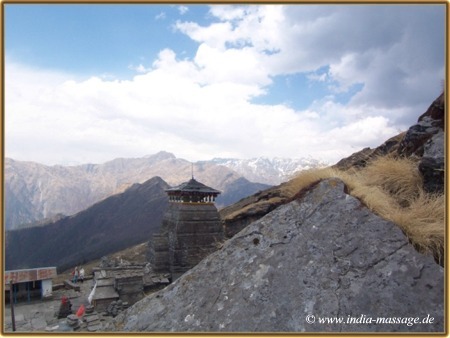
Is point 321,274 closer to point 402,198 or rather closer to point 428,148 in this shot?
point 402,198

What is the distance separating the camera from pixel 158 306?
14.0 ft

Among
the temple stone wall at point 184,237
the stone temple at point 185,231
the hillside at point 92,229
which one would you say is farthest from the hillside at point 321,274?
the hillside at point 92,229

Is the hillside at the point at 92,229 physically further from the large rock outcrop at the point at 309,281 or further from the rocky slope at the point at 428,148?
the large rock outcrop at the point at 309,281

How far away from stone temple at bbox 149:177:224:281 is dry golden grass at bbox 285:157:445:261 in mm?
17854

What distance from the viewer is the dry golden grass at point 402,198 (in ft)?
13.2

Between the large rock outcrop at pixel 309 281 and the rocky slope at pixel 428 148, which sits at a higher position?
the rocky slope at pixel 428 148

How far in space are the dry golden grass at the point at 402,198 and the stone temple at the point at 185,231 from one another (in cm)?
1785

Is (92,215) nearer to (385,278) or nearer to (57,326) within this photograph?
(57,326)

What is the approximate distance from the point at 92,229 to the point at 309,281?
175952 millimetres

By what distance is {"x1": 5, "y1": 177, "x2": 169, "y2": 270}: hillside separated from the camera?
471 ft

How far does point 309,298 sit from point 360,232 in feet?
3.68

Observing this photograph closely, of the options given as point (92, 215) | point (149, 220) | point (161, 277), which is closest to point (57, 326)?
point (161, 277)

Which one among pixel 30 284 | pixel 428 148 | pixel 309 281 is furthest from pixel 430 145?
pixel 30 284

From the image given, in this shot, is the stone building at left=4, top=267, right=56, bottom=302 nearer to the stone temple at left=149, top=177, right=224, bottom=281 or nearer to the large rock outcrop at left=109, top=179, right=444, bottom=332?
the stone temple at left=149, top=177, right=224, bottom=281
